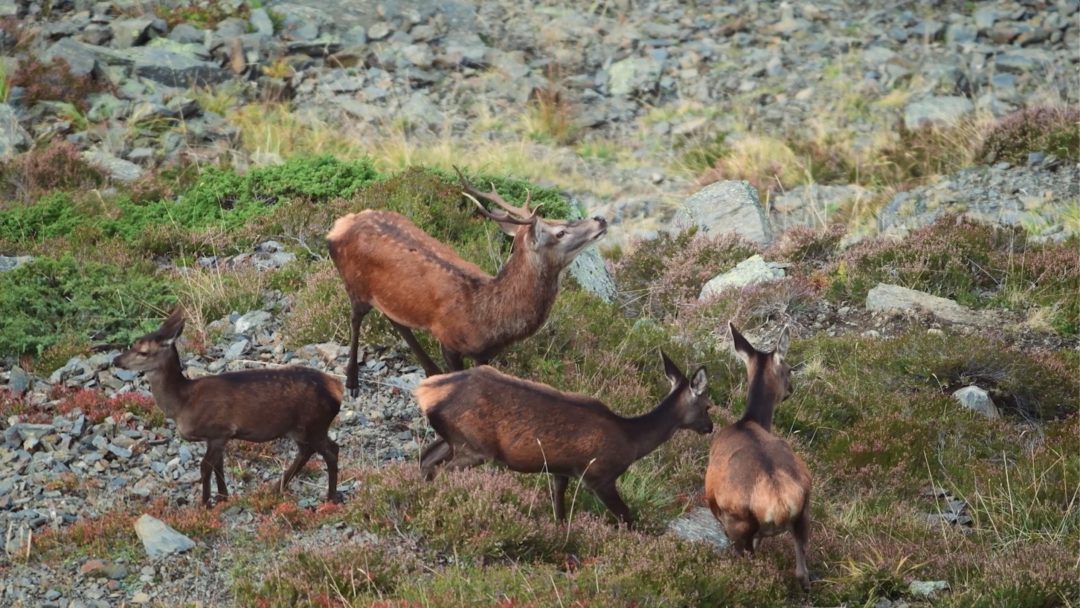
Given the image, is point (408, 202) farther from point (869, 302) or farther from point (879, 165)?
point (879, 165)

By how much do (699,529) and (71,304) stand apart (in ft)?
17.9

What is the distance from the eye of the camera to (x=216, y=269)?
12.7 meters

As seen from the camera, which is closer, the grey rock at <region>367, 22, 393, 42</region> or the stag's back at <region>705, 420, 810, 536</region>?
the stag's back at <region>705, 420, 810, 536</region>

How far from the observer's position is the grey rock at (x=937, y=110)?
2045 cm

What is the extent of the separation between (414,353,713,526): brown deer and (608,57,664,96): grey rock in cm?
1490

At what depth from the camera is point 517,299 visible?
383 inches

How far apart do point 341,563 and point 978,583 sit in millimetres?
3581

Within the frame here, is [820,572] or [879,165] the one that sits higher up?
[820,572]

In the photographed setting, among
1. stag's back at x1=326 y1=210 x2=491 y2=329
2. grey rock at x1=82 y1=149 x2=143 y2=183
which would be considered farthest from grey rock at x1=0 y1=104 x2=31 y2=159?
stag's back at x1=326 y1=210 x2=491 y2=329

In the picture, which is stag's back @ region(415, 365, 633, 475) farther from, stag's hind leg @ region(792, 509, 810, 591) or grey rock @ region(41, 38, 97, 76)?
grey rock @ region(41, 38, 97, 76)

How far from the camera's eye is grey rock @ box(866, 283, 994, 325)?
44.8ft

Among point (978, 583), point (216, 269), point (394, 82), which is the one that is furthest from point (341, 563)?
point (394, 82)

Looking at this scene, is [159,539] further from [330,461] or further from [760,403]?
[760,403]

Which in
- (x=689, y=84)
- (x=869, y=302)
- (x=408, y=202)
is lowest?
(x=689, y=84)
